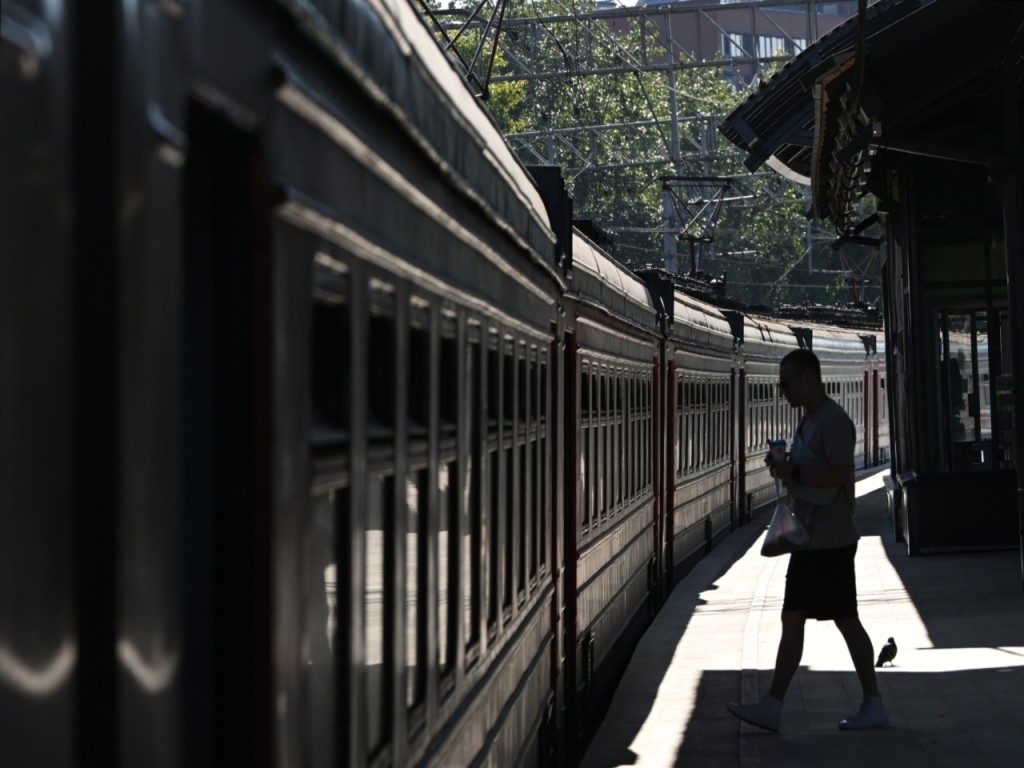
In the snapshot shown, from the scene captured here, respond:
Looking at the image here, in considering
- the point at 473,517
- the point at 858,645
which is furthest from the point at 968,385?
the point at 473,517

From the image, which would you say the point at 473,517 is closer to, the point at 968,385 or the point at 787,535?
the point at 787,535

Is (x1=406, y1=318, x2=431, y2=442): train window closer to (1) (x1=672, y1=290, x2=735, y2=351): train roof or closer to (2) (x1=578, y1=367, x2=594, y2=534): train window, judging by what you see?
(2) (x1=578, y1=367, x2=594, y2=534): train window

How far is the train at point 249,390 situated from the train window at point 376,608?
12 millimetres

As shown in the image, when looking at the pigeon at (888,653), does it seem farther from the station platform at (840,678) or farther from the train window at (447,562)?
the train window at (447,562)

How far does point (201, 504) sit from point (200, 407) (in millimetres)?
121

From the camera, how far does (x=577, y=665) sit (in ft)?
31.2

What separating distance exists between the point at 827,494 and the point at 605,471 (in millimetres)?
3068

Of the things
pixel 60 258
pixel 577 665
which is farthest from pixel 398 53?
pixel 577 665

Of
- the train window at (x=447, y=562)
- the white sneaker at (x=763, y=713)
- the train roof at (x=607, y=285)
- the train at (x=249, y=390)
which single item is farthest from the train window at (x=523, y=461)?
the white sneaker at (x=763, y=713)

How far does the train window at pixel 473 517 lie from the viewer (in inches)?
194

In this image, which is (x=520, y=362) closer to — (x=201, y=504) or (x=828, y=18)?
(x=201, y=504)

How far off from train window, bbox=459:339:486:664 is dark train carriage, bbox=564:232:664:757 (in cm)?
382

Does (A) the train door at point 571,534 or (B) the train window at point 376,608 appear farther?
(A) the train door at point 571,534

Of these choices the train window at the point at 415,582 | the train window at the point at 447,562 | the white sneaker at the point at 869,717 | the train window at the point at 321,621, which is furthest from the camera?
the white sneaker at the point at 869,717
